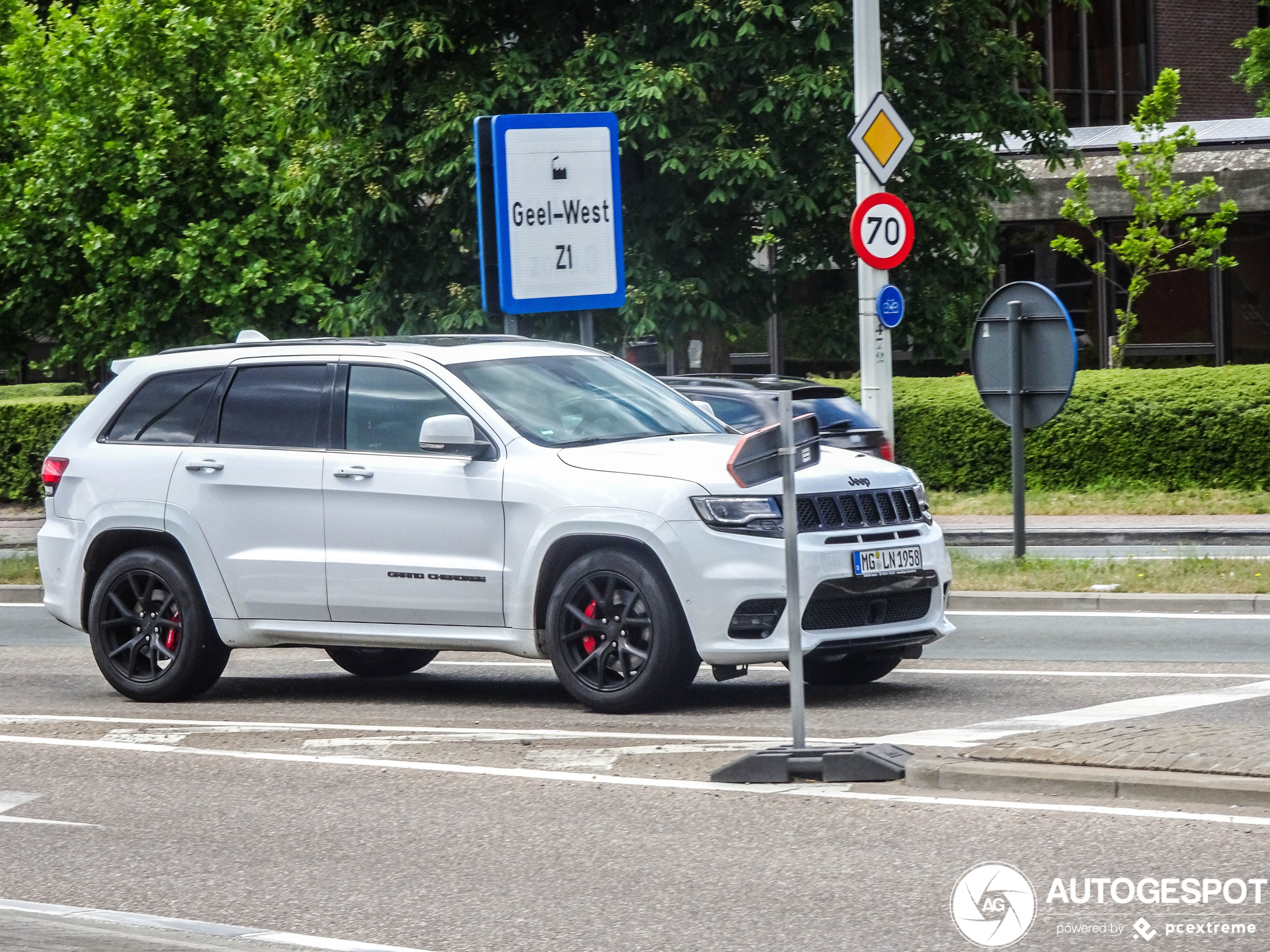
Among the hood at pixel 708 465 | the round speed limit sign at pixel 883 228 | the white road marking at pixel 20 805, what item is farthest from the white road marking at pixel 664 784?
the round speed limit sign at pixel 883 228

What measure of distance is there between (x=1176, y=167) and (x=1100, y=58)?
979 cm

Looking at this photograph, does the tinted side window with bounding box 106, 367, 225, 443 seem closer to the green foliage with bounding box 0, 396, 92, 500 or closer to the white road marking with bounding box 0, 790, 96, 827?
the white road marking with bounding box 0, 790, 96, 827

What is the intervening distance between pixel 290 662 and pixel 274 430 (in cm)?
261

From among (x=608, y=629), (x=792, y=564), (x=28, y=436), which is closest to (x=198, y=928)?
(x=792, y=564)

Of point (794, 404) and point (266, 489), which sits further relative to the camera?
point (794, 404)

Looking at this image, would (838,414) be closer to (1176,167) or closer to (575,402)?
(575,402)

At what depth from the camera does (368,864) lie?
6.55 m

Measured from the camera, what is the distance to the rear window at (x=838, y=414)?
50.4ft

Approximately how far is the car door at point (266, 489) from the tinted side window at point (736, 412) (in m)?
4.41

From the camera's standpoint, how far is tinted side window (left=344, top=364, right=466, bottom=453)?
9977 millimetres

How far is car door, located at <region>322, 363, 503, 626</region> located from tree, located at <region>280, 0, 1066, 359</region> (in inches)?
447

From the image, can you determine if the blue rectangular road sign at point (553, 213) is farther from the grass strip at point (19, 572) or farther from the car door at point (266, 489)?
the grass strip at point (19, 572)

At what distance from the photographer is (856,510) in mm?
9477

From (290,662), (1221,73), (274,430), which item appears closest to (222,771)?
(274,430)
